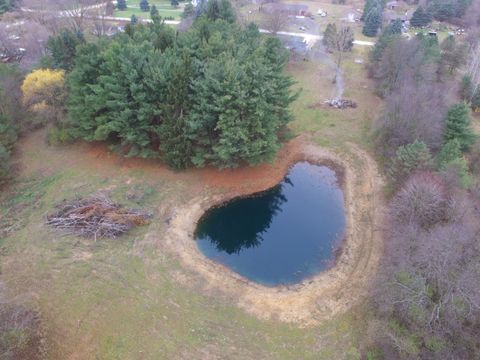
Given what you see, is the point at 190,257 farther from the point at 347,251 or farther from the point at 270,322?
the point at 347,251

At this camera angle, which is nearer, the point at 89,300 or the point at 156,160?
the point at 89,300

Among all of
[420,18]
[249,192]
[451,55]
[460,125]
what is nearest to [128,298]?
[249,192]

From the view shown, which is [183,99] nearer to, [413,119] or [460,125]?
[413,119]

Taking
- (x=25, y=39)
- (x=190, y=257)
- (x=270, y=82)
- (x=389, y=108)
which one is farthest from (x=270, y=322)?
(x=25, y=39)

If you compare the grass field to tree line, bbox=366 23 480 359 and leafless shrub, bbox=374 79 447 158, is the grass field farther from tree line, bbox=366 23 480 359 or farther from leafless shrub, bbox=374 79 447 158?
leafless shrub, bbox=374 79 447 158

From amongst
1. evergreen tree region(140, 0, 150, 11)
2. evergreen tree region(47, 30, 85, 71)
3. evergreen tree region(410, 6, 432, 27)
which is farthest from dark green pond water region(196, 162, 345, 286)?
evergreen tree region(140, 0, 150, 11)
